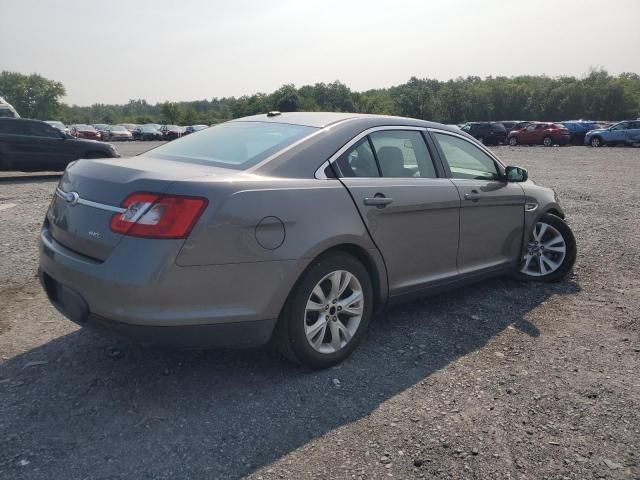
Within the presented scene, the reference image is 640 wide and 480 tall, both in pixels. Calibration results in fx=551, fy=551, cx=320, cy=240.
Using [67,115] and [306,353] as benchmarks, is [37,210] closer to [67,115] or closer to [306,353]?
[306,353]

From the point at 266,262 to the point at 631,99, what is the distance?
8436cm

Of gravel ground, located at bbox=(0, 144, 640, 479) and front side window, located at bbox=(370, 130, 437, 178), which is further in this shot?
front side window, located at bbox=(370, 130, 437, 178)

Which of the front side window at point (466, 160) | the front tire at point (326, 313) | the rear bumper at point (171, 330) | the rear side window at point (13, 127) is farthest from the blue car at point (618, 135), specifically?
the rear bumper at point (171, 330)

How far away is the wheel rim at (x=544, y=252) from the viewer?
17.4 feet

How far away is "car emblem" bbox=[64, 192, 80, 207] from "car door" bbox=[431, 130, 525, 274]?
8.62ft

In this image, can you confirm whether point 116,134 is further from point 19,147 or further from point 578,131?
point 578,131

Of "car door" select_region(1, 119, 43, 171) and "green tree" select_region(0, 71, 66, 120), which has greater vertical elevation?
"green tree" select_region(0, 71, 66, 120)

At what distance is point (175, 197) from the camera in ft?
9.07

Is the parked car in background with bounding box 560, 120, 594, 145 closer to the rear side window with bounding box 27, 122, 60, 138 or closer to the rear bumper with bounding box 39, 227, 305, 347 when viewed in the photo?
the rear side window with bounding box 27, 122, 60, 138

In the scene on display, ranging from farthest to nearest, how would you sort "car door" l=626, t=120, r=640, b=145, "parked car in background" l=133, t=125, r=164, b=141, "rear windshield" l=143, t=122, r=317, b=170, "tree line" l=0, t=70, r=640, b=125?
1. "tree line" l=0, t=70, r=640, b=125
2. "parked car in background" l=133, t=125, r=164, b=141
3. "car door" l=626, t=120, r=640, b=145
4. "rear windshield" l=143, t=122, r=317, b=170

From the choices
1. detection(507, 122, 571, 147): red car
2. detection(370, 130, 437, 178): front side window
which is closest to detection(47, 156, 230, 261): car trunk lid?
detection(370, 130, 437, 178): front side window

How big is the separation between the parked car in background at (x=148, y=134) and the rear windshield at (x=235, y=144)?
49631 mm

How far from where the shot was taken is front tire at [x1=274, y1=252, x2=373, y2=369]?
125 inches

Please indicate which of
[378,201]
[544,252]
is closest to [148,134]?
[544,252]
